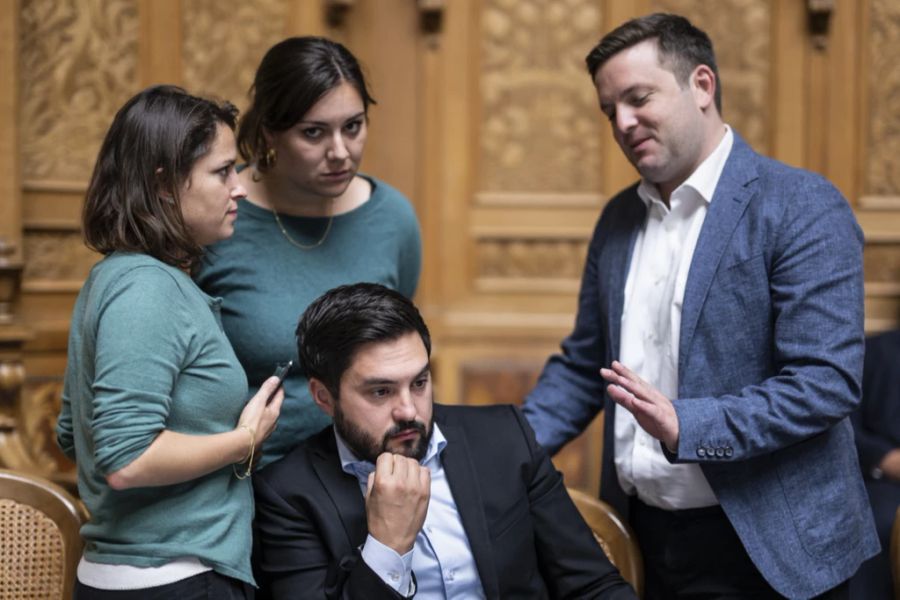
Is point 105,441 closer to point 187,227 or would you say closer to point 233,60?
point 187,227

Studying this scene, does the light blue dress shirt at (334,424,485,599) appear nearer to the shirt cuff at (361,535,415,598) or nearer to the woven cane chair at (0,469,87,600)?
the shirt cuff at (361,535,415,598)

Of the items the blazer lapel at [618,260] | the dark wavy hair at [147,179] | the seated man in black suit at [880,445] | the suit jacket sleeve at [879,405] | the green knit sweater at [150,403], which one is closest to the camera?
the green knit sweater at [150,403]

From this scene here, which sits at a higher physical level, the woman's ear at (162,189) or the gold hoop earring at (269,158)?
the gold hoop earring at (269,158)

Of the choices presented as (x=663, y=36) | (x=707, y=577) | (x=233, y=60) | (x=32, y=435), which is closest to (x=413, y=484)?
(x=707, y=577)

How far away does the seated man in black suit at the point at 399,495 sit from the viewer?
1.97m

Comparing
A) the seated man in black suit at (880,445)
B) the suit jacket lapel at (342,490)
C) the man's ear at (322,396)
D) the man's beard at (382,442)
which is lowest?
the seated man in black suit at (880,445)

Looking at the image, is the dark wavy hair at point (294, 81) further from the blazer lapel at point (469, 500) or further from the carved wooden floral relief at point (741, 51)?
the carved wooden floral relief at point (741, 51)

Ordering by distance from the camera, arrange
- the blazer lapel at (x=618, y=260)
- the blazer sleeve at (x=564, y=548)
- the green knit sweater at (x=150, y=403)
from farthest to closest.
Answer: the blazer lapel at (x=618, y=260), the blazer sleeve at (x=564, y=548), the green knit sweater at (x=150, y=403)

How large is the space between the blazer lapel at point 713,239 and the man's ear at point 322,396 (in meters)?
0.66

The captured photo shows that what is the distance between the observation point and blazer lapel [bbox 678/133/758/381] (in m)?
2.12

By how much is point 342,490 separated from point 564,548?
0.44 metres

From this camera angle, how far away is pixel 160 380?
1.71 m

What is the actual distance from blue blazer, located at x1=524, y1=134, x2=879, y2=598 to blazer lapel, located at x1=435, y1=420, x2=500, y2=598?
387 mm

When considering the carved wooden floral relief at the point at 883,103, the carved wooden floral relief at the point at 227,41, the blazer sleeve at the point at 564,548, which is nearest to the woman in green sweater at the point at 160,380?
the blazer sleeve at the point at 564,548
